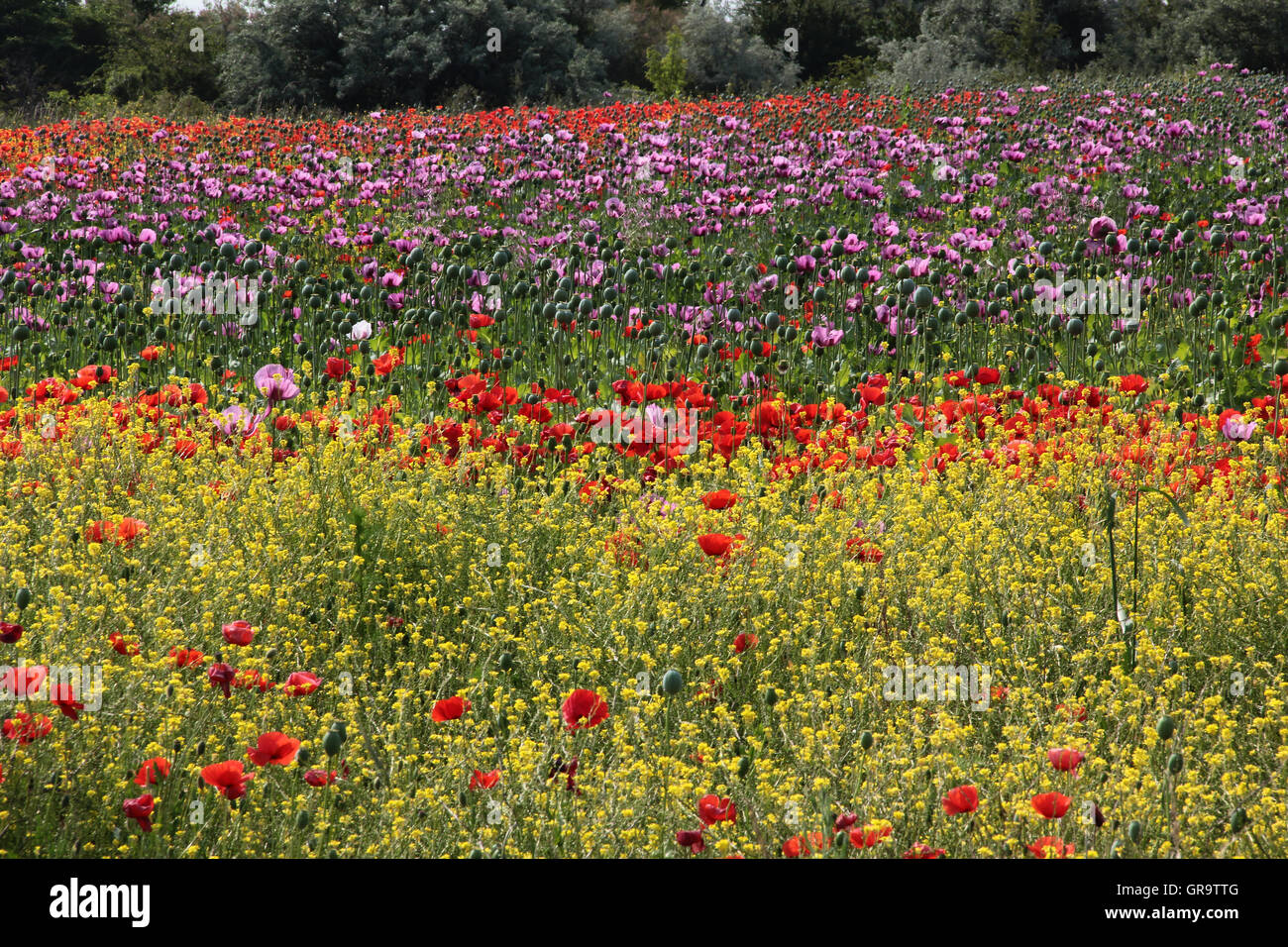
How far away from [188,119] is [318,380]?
44.7ft

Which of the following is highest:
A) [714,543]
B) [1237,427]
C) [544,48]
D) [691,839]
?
[544,48]

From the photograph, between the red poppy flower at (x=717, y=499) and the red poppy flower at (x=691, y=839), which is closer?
the red poppy flower at (x=691, y=839)

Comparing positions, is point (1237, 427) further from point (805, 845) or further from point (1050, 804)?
point (805, 845)

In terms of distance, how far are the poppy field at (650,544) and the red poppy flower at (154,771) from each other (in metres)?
0.02

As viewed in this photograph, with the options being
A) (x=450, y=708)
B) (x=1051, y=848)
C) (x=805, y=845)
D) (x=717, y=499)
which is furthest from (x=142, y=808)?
(x=717, y=499)

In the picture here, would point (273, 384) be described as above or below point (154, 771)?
above

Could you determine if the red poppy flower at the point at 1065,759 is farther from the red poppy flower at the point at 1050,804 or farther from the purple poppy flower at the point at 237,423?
the purple poppy flower at the point at 237,423

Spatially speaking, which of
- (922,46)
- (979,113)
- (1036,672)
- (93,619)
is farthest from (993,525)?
(922,46)

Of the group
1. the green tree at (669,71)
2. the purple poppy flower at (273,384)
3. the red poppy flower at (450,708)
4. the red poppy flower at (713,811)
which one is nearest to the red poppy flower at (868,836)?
the red poppy flower at (713,811)

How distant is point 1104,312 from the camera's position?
20.3 ft

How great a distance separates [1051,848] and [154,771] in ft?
4.81

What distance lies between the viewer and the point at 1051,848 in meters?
1.68

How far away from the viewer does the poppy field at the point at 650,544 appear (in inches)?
87.3

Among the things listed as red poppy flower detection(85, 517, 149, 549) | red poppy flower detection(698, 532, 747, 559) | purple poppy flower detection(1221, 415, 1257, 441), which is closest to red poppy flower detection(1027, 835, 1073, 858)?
red poppy flower detection(698, 532, 747, 559)
